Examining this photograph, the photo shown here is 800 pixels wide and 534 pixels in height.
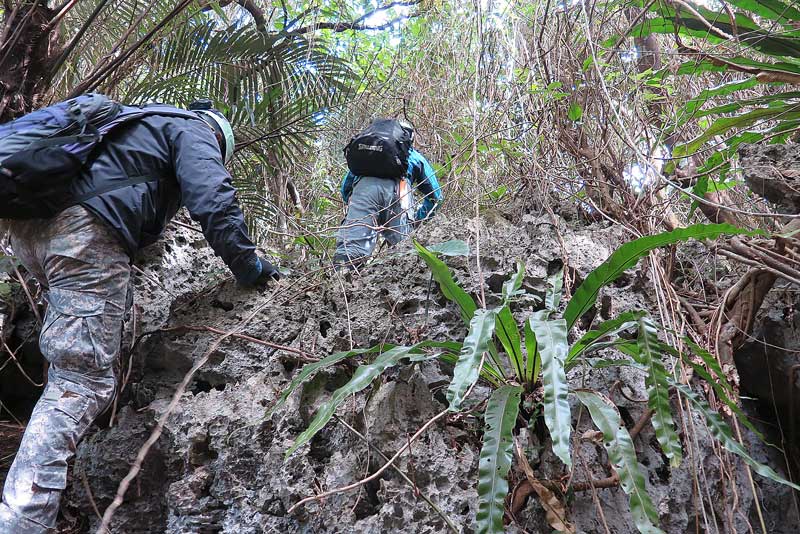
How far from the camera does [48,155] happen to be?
2113mm

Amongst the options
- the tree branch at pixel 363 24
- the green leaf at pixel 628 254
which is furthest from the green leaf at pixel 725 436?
the tree branch at pixel 363 24

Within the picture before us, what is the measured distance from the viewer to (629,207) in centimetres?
278

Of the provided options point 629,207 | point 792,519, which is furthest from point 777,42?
point 792,519

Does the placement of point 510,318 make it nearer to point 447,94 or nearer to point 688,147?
point 688,147

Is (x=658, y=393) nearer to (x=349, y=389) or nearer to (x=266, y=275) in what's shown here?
(x=349, y=389)

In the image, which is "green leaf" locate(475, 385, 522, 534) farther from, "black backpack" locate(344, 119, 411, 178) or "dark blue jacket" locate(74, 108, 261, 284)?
"black backpack" locate(344, 119, 411, 178)

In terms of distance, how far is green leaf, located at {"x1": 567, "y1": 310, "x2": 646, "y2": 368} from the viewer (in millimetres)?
1730

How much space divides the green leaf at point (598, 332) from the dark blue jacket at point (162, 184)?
1341mm

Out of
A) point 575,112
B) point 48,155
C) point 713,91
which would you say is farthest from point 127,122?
point 713,91

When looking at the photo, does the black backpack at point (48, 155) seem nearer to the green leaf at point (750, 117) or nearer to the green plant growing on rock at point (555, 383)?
the green plant growing on rock at point (555, 383)

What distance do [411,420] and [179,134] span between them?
57.4 inches

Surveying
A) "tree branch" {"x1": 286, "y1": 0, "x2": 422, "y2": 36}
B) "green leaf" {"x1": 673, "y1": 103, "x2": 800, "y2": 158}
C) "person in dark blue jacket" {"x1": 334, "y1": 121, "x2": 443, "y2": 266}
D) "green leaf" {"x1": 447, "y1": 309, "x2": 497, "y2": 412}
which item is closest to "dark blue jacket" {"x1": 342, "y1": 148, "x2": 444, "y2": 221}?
"person in dark blue jacket" {"x1": 334, "y1": 121, "x2": 443, "y2": 266}

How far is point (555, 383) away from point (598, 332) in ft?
1.32

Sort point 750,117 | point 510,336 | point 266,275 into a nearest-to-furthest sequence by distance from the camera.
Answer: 1. point 510,336
2. point 750,117
3. point 266,275
